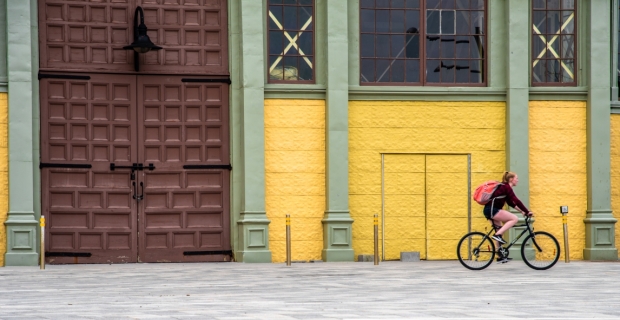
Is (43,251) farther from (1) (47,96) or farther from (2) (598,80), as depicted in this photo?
(2) (598,80)

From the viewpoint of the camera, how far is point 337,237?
2012cm

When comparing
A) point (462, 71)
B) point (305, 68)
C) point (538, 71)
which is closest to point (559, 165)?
point (538, 71)

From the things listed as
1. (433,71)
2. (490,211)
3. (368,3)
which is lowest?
(490,211)

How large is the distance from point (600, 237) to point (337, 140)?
532 centimetres

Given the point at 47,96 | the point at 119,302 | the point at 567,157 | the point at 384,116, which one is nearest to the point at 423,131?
the point at 384,116

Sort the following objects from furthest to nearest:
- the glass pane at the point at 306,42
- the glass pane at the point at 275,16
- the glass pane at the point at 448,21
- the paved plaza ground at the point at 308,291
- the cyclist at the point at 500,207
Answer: the glass pane at the point at 448,21
the glass pane at the point at 306,42
the glass pane at the point at 275,16
the cyclist at the point at 500,207
the paved plaza ground at the point at 308,291

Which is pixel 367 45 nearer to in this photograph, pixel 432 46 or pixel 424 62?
pixel 424 62

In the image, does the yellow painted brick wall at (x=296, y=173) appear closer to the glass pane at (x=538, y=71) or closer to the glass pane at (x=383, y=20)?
the glass pane at (x=383, y=20)

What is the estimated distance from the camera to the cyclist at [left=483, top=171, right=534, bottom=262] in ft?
58.5

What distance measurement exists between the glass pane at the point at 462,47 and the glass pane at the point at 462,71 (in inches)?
4.5

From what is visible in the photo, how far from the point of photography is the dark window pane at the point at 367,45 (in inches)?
808

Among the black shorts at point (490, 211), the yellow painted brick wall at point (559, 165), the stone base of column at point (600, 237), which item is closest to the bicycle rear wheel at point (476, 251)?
the black shorts at point (490, 211)

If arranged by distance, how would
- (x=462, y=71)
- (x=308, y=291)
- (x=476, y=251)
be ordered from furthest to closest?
1. (x=462, y=71)
2. (x=476, y=251)
3. (x=308, y=291)

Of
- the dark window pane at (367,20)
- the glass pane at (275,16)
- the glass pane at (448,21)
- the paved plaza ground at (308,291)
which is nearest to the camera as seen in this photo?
the paved plaza ground at (308,291)
